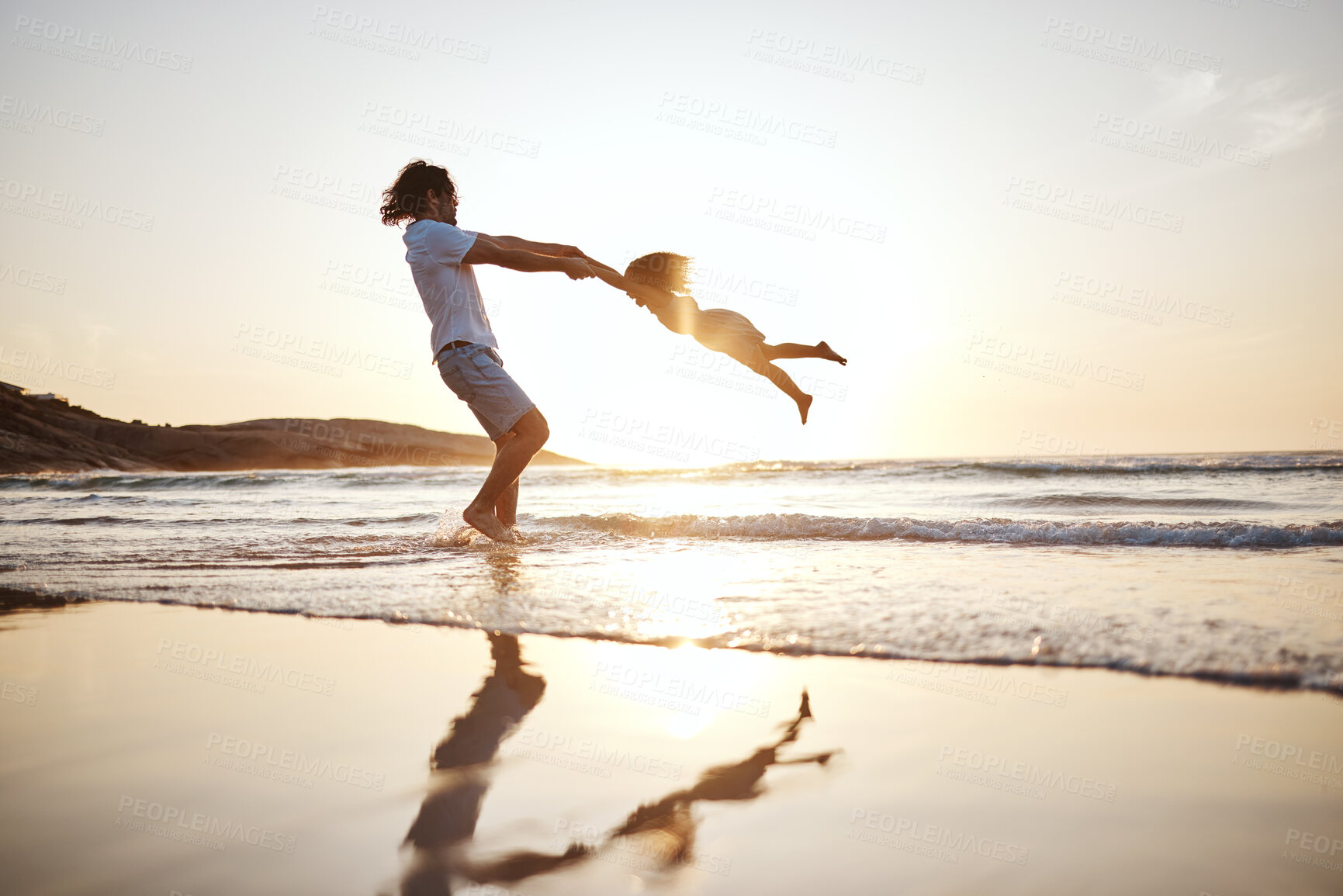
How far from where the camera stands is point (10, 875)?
136cm

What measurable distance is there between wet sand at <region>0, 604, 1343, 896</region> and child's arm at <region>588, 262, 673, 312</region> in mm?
2786

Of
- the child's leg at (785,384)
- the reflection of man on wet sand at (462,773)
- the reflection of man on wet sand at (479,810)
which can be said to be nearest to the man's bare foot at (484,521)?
the child's leg at (785,384)

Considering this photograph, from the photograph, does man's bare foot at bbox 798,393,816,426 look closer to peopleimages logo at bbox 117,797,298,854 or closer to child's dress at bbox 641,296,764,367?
child's dress at bbox 641,296,764,367

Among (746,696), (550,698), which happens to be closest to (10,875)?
(550,698)

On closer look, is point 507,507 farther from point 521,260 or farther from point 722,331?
point 722,331

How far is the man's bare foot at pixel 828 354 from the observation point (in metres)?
5.12

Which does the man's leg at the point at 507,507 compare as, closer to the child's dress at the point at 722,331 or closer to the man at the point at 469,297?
the man at the point at 469,297

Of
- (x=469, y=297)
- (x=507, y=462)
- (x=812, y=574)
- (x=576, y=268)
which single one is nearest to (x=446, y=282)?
(x=469, y=297)

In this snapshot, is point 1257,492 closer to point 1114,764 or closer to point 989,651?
point 989,651

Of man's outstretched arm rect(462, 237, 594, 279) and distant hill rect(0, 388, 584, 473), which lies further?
distant hill rect(0, 388, 584, 473)

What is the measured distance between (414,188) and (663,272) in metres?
1.77

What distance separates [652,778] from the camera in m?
1.78

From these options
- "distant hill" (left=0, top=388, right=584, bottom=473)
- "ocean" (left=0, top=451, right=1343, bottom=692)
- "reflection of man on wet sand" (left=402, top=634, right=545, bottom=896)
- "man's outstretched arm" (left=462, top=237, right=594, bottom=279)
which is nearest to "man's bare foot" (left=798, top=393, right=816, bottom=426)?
"ocean" (left=0, top=451, right=1343, bottom=692)

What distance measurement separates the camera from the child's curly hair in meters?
4.97
